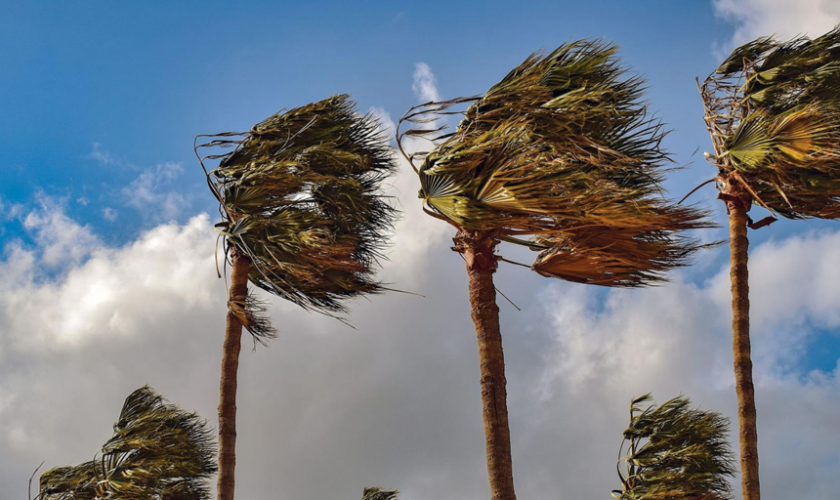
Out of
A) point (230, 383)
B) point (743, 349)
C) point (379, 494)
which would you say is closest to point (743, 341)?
point (743, 349)

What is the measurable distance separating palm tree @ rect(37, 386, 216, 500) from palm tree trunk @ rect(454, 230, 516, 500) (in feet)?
18.0

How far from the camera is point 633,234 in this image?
1100cm

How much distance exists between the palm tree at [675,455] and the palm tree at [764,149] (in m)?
0.49

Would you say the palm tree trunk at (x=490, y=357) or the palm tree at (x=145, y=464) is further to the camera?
the palm tree at (x=145, y=464)

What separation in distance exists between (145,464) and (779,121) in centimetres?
1133

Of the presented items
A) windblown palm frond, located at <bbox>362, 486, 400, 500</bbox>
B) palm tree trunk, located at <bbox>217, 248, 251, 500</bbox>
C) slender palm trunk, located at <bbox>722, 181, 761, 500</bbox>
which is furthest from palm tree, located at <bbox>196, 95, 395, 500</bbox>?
slender palm trunk, located at <bbox>722, 181, 761, 500</bbox>

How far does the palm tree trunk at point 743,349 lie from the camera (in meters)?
13.2

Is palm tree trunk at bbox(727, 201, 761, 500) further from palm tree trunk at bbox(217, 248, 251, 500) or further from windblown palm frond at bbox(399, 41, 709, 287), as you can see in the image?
palm tree trunk at bbox(217, 248, 251, 500)

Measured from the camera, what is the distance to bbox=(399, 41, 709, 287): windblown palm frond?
10328 mm

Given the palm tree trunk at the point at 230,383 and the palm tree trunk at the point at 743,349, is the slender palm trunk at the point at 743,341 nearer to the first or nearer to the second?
the palm tree trunk at the point at 743,349

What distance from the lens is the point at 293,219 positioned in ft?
44.0

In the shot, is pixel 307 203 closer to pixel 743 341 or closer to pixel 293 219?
pixel 293 219

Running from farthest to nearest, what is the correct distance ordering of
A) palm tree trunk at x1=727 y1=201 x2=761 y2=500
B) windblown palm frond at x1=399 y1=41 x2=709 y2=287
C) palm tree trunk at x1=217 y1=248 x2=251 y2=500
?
palm tree trunk at x1=727 y1=201 x2=761 y2=500
palm tree trunk at x1=217 y1=248 x2=251 y2=500
windblown palm frond at x1=399 y1=41 x2=709 y2=287

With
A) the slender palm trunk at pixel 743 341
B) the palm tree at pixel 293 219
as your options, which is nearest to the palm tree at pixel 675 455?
the slender palm trunk at pixel 743 341
